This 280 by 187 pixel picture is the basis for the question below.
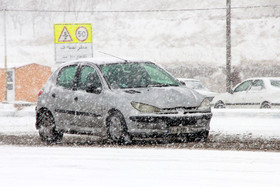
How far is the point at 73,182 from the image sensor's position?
6.53 meters

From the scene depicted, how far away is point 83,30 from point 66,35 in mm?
1234

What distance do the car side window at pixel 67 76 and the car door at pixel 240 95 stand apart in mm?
10950

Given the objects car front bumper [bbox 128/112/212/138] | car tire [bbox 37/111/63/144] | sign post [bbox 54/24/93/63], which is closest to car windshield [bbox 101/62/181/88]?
car front bumper [bbox 128/112/212/138]

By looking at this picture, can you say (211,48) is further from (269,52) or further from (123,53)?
(123,53)

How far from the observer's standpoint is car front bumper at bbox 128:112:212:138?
10.9 metres

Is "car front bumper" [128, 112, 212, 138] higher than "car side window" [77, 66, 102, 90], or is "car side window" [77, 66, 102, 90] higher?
"car side window" [77, 66, 102, 90]

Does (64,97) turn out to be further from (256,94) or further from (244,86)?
(244,86)

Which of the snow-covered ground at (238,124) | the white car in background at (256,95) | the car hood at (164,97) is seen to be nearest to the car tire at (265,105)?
the white car in background at (256,95)

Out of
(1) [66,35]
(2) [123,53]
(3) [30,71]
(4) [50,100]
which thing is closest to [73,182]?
(4) [50,100]

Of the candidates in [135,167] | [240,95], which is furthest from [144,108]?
[240,95]

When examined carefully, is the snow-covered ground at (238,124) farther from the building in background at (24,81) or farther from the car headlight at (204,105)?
the building in background at (24,81)

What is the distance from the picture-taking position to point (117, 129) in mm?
11211

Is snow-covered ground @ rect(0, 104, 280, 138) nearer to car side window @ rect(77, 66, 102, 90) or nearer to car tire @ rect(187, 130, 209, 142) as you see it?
car tire @ rect(187, 130, 209, 142)

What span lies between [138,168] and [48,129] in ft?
17.5
